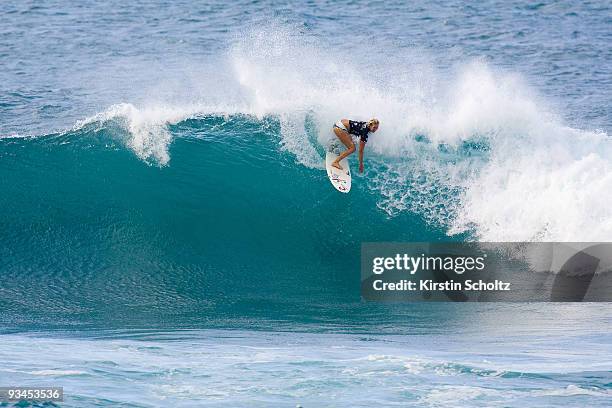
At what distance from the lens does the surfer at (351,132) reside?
51.6 feet

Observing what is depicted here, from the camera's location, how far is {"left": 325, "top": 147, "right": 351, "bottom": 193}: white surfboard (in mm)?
16391

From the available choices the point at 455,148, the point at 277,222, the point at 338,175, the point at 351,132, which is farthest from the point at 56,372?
the point at 455,148

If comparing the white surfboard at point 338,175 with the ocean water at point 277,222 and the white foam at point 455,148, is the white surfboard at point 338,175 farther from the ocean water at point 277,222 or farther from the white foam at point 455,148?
the white foam at point 455,148

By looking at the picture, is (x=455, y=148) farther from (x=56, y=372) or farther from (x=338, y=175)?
(x=56, y=372)

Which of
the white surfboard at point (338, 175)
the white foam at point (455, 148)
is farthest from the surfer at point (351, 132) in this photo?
the white foam at point (455, 148)

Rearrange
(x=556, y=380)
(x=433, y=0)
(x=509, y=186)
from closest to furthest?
(x=556, y=380) → (x=509, y=186) → (x=433, y=0)

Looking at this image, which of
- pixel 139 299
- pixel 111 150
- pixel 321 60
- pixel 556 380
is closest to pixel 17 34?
pixel 321 60

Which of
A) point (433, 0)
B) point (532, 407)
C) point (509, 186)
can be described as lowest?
point (532, 407)

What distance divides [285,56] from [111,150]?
4747 mm

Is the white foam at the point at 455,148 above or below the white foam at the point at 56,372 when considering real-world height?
above

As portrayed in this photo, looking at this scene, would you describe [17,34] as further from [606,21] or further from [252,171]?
[606,21]

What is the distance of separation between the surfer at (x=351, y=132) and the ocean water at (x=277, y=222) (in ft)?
2.28

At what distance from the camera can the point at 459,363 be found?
11.6 m

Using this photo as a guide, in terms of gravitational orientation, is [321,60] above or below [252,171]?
above
